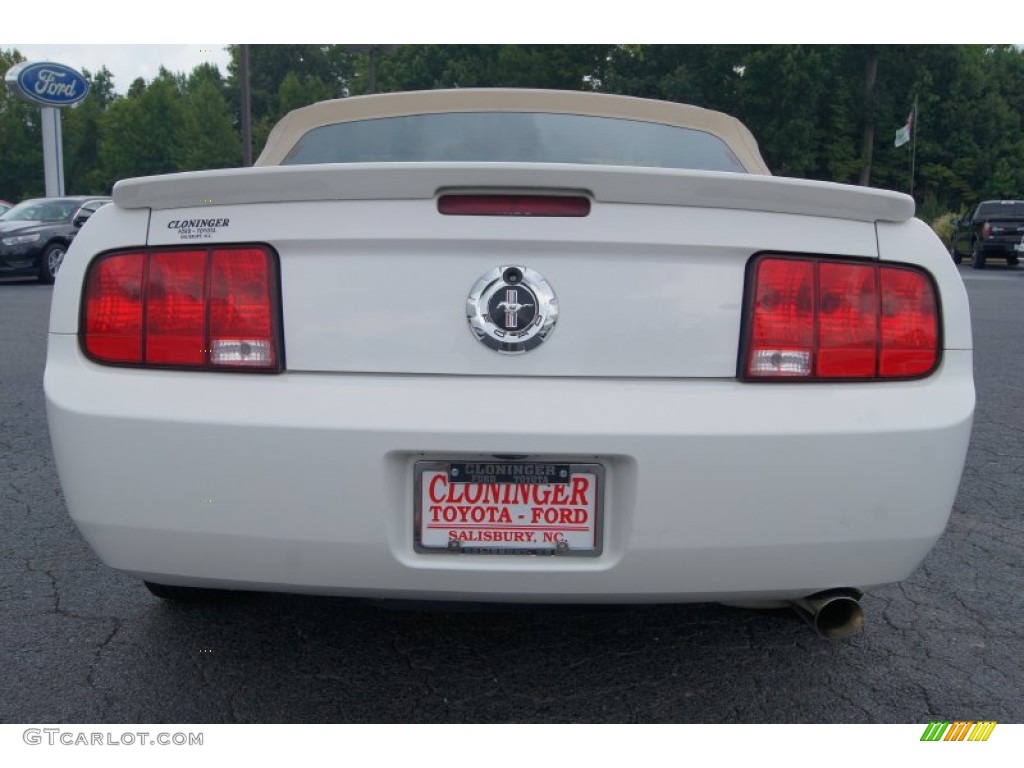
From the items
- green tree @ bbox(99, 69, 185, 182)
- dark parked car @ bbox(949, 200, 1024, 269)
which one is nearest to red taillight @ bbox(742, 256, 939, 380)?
dark parked car @ bbox(949, 200, 1024, 269)

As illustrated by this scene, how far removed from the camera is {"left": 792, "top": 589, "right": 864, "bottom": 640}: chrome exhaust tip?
2.11 meters

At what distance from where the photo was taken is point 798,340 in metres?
2.00

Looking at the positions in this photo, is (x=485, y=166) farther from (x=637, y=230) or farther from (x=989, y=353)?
(x=989, y=353)

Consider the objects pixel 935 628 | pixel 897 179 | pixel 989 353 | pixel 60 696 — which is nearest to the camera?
pixel 60 696

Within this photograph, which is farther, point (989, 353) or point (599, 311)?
point (989, 353)

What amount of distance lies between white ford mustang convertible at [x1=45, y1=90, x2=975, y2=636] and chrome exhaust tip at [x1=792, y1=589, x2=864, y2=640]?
8 cm

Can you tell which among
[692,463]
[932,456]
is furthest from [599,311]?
[932,456]

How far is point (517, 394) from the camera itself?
1.91m

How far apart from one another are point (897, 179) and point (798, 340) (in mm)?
58449

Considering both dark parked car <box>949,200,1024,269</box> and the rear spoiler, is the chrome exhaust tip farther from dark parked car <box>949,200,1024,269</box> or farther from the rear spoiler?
dark parked car <box>949,200,1024,269</box>

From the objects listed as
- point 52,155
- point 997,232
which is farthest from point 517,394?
point 52,155

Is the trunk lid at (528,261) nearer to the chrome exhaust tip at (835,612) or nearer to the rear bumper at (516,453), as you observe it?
the rear bumper at (516,453)

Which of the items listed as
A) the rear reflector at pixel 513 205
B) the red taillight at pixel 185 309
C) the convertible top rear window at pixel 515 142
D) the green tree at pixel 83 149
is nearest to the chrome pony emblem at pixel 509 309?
the rear reflector at pixel 513 205

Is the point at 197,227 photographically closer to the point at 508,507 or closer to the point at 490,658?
the point at 508,507
